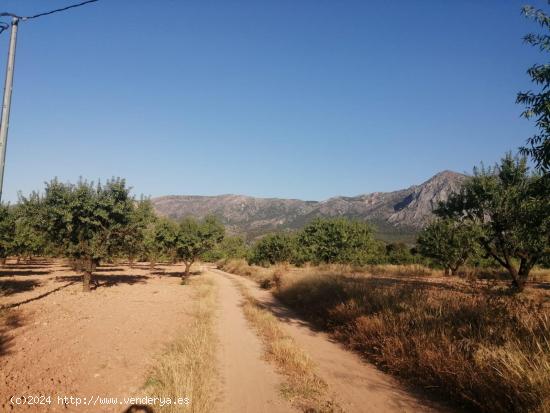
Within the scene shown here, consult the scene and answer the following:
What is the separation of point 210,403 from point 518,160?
80.5ft

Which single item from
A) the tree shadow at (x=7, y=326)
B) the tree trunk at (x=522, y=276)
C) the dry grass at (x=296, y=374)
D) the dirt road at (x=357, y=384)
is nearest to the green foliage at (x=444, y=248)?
the tree trunk at (x=522, y=276)

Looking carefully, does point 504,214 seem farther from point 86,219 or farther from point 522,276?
point 86,219

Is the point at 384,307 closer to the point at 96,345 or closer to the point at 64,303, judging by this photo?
the point at 96,345

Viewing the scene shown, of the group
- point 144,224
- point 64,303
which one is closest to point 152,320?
point 64,303

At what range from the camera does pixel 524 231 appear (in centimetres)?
1922

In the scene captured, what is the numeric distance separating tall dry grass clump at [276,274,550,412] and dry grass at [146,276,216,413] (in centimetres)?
472

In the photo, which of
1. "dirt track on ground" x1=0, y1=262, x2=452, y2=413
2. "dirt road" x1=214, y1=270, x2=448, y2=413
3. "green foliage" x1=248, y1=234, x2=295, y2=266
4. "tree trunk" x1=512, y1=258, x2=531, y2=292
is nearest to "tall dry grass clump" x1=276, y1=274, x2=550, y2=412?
"dirt road" x1=214, y1=270, x2=448, y2=413

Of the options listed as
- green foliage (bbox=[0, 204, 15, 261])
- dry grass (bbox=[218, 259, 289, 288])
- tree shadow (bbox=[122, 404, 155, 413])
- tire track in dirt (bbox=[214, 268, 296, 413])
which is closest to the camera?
tree shadow (bbox=[122, 404, 155, 413])

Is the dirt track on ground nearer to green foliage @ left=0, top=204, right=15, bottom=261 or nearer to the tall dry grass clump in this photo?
the tall dry grass clump

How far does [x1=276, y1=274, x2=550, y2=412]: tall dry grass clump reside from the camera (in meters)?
6.20

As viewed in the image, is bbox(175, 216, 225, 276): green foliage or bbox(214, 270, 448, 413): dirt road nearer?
bbox(214, 270, 448, 413): dirt road

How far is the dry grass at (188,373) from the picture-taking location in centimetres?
664

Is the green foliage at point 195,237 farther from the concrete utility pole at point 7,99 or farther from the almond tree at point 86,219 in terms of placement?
the concrete utility pole at point 7,99

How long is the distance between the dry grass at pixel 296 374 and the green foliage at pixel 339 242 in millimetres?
30418
